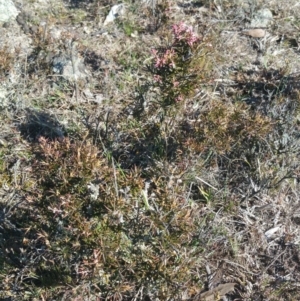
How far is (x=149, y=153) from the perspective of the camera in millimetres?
4270

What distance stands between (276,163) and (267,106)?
594mm

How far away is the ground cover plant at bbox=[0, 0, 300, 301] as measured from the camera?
308 centimetres

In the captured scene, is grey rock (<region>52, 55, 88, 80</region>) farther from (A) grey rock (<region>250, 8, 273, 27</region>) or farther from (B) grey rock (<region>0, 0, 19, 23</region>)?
(A) grey rock (<region>250, 8, 273, 27</region>)

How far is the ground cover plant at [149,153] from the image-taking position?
308 cm

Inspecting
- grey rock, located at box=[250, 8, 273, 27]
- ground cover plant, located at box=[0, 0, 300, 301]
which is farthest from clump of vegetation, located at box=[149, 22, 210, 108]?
grey rock, located at box=[250, 8, 273, 27]

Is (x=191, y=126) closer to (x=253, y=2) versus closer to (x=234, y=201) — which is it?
(x=234, y=201)

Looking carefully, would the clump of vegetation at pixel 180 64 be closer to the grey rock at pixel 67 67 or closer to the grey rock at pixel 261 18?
the grey rock at pixel 67 67

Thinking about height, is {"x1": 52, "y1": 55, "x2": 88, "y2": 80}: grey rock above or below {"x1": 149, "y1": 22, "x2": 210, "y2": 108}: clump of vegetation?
below

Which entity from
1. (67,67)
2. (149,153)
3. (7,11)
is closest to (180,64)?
(149,153)

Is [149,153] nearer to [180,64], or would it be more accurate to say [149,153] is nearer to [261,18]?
[180,64]

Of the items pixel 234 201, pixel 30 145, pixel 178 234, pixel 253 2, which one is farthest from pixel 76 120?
pixel 253 2

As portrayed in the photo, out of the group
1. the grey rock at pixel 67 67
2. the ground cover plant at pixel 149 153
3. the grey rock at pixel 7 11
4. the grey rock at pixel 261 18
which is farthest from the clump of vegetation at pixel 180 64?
the grey rock at pixel 7 11

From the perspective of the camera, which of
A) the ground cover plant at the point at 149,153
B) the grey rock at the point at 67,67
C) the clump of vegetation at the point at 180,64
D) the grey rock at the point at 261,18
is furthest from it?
the grey rock at the point at 261,18

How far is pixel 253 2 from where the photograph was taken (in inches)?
Result: 222
